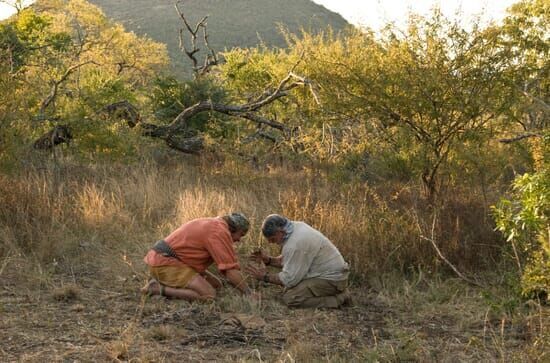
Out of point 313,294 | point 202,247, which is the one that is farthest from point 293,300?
point 202,247

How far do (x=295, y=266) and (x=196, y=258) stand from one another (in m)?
0.95

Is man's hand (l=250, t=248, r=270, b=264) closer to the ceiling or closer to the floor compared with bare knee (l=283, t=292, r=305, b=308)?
closer to the ceiling

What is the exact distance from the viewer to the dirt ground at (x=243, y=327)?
4840mm

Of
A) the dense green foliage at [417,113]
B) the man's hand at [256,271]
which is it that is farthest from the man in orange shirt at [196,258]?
the dense green foliage at [417,113]

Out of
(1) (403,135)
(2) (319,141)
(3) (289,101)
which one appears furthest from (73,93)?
(1) (403,135)

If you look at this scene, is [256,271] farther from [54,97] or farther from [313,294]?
[54,97]

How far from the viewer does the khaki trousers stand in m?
6.22

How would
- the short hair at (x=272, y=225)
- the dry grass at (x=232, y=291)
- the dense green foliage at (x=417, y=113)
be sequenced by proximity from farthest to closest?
the dense green foliage at (x=417, y=113), the short hair at (x=272, y=225), the dry grass at (x=232, y=291)

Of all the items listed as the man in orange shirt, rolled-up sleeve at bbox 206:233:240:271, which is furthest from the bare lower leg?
rolled-up sleeve at bbox 206:233:240:271

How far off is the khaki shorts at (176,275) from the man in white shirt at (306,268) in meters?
0.64

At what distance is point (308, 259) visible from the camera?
20.7ft

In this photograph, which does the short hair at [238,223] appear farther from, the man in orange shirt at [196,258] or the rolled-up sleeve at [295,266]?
the rolled-up sleeve at [295,266]

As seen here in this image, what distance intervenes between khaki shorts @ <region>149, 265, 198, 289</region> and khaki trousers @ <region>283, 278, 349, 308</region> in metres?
0.93

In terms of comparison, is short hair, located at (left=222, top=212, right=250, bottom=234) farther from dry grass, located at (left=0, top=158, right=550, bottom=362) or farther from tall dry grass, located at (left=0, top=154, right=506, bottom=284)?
tall dry grass, located at (left=0, top=154, right=506, bottom=284)
